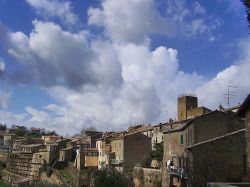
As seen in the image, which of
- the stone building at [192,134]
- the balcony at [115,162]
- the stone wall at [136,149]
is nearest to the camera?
the stone building at [192,134]

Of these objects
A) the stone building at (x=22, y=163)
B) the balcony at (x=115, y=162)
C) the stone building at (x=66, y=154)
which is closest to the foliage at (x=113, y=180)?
the balcony at (x=115, y=162)

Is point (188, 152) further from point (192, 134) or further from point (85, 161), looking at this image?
point (85, 161)

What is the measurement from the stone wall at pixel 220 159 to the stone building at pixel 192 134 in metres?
3.80

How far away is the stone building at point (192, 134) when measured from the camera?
4603 cm

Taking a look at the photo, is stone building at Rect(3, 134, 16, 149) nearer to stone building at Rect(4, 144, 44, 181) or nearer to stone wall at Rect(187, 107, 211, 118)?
stone building at Rect(4, 144, 44, 181)

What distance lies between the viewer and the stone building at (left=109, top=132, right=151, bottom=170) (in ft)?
242

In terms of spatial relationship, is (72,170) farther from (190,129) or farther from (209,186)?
(209,186)

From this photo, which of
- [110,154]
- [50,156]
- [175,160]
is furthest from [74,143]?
[175,160]

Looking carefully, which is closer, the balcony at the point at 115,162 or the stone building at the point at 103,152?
the balcony at the point at 115,162

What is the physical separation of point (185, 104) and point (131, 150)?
17.2 m

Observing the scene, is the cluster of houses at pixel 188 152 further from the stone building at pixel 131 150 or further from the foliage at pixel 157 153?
the foliage at pixel 157 153

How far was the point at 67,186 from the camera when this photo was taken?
69.9 m

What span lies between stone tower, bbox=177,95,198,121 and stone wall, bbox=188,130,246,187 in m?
44.5

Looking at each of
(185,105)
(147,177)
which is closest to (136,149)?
(185,105)
